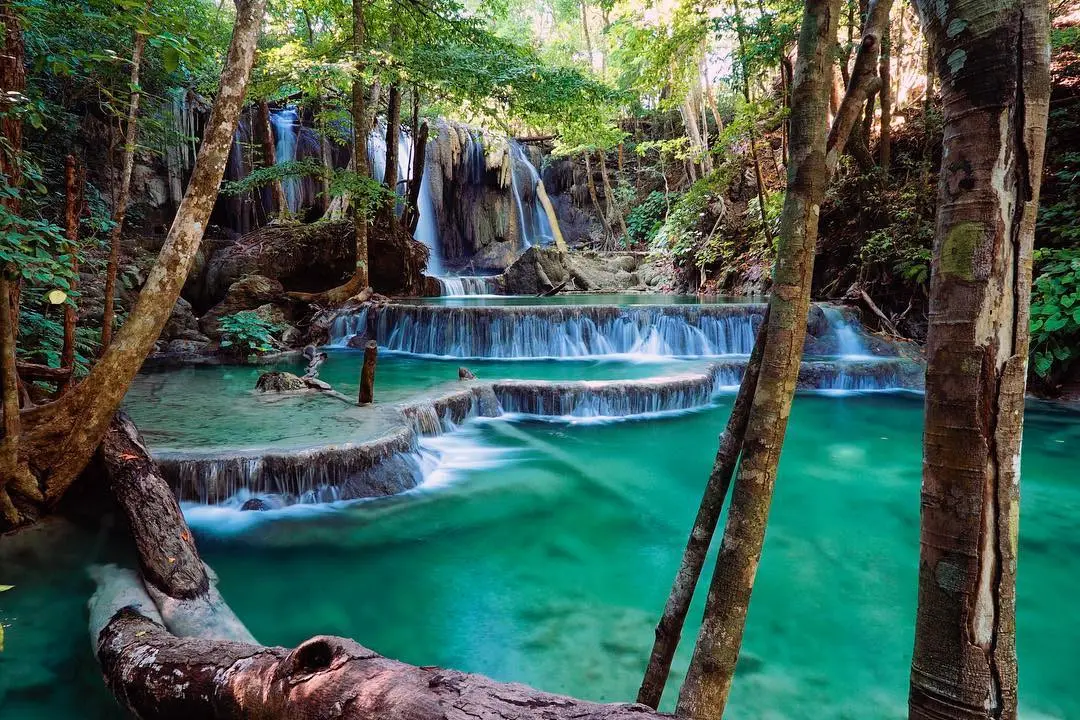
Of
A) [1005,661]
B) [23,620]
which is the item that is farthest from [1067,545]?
[23,620]

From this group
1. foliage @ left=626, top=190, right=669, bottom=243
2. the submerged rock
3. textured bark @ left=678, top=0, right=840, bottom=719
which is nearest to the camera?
textured bark @ left=678, top=0, right=840, bottom=719

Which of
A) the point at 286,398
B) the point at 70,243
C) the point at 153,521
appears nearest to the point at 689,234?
the point at 286,398

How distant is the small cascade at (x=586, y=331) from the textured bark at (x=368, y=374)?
4897 millimetres

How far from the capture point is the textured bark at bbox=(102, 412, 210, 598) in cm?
318

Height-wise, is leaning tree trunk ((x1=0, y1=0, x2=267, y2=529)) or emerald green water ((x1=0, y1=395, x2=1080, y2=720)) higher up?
leaning tree trunk ((x1=0, y1=0, x2=267, y2=529))

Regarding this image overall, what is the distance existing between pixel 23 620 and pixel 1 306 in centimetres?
169

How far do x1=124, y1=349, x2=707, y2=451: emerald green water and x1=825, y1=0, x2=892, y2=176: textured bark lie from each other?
448 cm

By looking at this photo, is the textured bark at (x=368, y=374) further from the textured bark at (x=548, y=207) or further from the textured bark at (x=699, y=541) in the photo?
the textured bark at (x=548, y=207)

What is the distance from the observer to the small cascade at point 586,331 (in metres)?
11.3

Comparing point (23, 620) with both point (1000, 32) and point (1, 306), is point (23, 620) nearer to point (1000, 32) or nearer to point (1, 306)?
point (1, 306)

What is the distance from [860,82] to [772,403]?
0.92 meters

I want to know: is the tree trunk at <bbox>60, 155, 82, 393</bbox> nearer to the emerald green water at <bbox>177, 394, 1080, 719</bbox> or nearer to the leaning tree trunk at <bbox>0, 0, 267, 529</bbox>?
the leaning tree trunk at <bbox>0, 0, 267, 529</bbox>

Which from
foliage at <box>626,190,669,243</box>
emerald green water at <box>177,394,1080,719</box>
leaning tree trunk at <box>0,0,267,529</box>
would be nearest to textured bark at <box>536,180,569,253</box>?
foliage at <box>626,190,669,243</box>

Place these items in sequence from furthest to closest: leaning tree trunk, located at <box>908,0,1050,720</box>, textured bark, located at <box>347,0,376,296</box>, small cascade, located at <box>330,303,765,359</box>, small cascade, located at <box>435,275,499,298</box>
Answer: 1. small cascade, located at <box>435,275,499,298</box>
2. textured bark, located at <box>347,0,376,296</box>
3. small cascade, located at <box>330,303,765,359</box>
4. leaning tree trunk, located at <box>908,0,1050,720</box>
